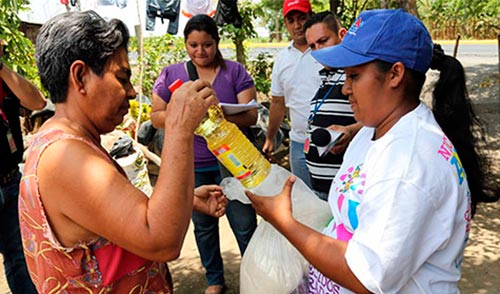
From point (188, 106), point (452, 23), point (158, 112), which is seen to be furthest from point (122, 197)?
point (452, 23)

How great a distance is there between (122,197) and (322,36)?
6.53 ft

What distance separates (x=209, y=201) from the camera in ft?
5.84

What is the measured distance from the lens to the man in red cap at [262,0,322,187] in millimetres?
3240

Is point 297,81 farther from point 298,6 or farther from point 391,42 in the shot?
point 391,42

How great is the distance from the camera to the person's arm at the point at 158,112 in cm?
283

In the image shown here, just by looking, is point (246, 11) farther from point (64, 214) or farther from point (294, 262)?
point (64, 214)

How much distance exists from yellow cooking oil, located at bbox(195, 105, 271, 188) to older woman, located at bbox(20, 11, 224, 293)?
1.36 feet

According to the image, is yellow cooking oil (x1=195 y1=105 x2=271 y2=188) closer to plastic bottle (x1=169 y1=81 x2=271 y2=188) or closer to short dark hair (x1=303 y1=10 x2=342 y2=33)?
plastic bottle (x1=169 y1=81 x2=271 y2=188)

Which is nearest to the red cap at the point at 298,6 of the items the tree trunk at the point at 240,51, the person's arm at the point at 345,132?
the person's arm at the point at 345,132

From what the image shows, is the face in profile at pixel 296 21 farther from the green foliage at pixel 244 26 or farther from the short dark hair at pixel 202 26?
the green foliage at pixel 244 26

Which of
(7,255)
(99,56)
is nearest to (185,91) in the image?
(99,56)

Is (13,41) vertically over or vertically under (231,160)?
under

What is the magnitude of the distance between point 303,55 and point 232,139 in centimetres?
175

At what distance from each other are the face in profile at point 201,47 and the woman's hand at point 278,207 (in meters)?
1.56
